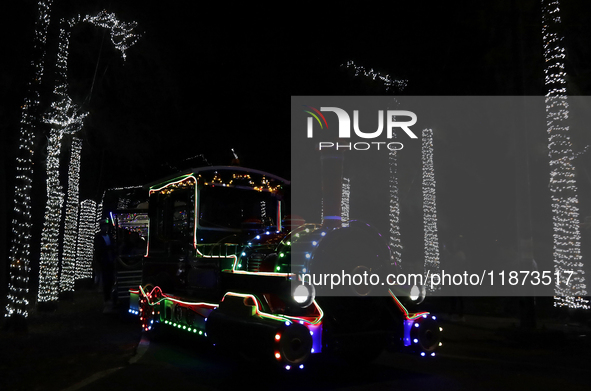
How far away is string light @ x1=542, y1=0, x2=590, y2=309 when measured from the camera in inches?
443

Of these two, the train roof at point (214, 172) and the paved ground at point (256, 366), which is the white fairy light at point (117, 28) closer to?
the train roof at point (214, 172)

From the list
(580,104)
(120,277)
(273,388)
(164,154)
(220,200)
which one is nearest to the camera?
(273,388)

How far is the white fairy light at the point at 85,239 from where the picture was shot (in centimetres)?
2069

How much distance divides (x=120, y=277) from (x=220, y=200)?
4368 millimetres

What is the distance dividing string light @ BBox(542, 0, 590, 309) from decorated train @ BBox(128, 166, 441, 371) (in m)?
5.90

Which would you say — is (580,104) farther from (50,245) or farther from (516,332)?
(50,245)

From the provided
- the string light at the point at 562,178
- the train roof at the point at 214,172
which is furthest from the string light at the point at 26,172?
the string light at the point at 562,178

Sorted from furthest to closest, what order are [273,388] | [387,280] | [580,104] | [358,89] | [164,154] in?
1. [164,154]
2. [358,89]
3. [580,104]
4. [387,280]
5. [273,388]

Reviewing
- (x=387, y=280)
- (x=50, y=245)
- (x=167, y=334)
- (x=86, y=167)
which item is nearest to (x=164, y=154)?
(x=86, y=167)

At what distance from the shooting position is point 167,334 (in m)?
10.2

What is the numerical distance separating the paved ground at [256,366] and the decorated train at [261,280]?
1.41 ft

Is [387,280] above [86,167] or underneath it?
underneath

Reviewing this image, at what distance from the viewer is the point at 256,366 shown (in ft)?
24.4

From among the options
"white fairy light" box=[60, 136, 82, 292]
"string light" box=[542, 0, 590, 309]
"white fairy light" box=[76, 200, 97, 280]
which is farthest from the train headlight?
"white fairy light" box=[76, 200, 97, 280]
